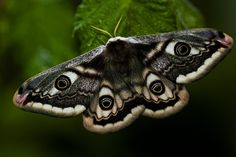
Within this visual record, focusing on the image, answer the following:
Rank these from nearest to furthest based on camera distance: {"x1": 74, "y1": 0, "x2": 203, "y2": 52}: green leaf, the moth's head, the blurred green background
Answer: the moth's head
{"x1": 74, "y1": 0, "x2": 203, "y2": 52}: green leaf
the blurred green background

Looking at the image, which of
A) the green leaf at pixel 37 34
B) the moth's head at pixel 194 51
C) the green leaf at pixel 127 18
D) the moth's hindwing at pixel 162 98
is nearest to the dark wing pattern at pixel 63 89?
the green leaf at pixel 127 18

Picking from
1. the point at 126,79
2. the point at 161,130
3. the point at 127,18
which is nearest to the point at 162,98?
the point at 126,79

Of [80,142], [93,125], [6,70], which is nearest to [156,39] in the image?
[93,125]

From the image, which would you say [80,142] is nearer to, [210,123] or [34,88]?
[210,123]

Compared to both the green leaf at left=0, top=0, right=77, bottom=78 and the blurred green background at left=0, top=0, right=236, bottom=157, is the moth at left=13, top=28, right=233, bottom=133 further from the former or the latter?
the blurred green background at left=0, top=0, right=236, bottom=157

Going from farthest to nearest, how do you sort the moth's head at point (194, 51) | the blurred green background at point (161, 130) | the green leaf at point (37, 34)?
1. the blurred green background at point (161, 130)
2. the green leaf at point (37, 34)
3. the moth's head at point (194, 51)

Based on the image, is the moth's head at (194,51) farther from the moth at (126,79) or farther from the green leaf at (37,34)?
the green leaf at (37,34)

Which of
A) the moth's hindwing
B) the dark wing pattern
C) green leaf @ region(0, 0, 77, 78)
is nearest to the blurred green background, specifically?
green leaf @ region(0, 0, 77, 78)

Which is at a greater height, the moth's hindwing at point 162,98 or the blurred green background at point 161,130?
the moth's hindwing at point 162,98
